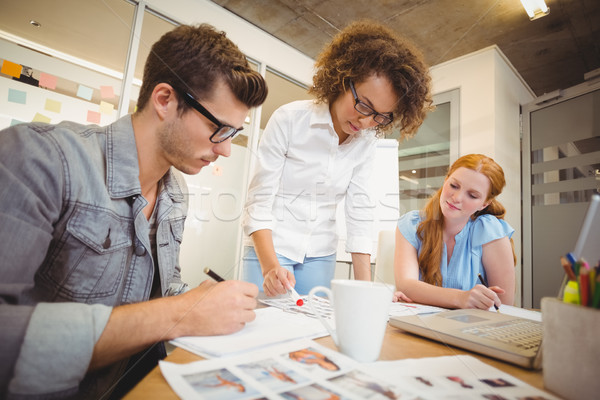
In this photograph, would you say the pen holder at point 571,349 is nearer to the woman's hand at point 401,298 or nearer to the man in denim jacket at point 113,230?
the man in denim jacket at point 113,230

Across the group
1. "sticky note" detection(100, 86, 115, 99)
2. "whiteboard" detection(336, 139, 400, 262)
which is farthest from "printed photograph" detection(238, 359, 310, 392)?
"sticky note" detection(100, 86, 115, 99)

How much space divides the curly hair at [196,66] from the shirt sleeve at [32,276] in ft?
1.13

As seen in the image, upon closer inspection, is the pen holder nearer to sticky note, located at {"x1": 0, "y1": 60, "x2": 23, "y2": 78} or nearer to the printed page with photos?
the printed page with photos

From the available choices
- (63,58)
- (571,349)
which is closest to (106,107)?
(63,58)

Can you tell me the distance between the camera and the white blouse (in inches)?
50.4

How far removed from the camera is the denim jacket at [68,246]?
1.24 feet

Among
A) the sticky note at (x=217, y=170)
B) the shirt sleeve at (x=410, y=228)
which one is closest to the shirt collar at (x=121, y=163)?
the shirt sleeve at (x=410, y=228)

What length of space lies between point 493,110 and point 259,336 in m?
3.27

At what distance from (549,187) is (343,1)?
8.45 ft

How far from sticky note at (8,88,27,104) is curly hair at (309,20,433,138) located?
6.72ft

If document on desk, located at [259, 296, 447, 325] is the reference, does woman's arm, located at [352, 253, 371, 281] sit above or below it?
above

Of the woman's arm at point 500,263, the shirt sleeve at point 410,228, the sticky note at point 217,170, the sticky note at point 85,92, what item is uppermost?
the sticky note at point 85,92

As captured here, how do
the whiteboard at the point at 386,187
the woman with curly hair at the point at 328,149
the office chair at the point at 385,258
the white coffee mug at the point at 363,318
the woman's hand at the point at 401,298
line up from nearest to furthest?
1. the white coffee mug at the point at 363,318
2. the woman's hand at the point at 401,298
3. the woman with curly hair at the point at 328,149
4. the office chair at the point at 385,258
5. the whiteboard at the point at 386,187

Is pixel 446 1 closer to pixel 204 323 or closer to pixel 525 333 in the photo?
pixel 525 333
